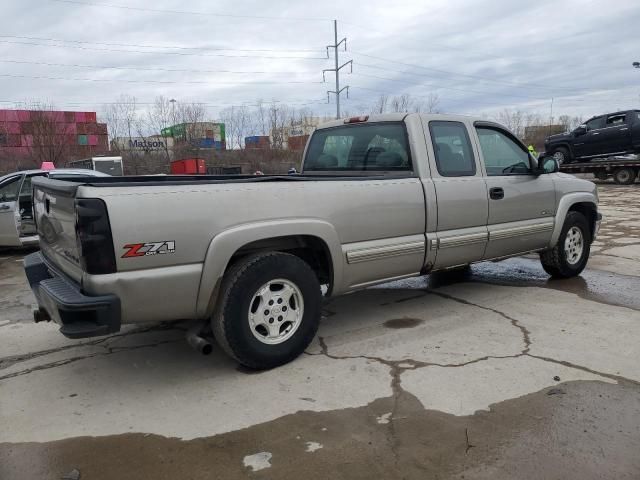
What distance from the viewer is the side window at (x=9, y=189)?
9.17 meters

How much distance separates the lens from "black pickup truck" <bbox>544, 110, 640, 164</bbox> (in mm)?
19812

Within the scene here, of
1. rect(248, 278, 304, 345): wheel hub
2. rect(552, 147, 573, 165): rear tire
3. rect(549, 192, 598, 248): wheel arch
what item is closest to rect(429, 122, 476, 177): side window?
rect(549, 192, 598, 248): wheel arch

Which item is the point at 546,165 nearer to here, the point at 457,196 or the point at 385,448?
the point at 457,196

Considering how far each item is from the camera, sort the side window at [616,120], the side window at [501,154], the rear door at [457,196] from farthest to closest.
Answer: the side window at [616,120]
the side window at [501,154]
the rear door at [457,196]

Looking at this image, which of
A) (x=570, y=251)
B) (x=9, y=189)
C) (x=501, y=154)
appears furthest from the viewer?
(x=9, y=189)

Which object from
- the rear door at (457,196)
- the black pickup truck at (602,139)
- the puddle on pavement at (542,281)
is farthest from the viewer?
the black pickup truck at (602,139)

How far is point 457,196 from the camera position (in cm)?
486

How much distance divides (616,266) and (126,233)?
6.52m

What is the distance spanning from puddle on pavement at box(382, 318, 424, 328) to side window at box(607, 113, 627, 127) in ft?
62.7

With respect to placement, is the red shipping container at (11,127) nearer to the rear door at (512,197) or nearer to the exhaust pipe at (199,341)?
the rear door at (512,197)

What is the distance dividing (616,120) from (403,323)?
19.5 metres

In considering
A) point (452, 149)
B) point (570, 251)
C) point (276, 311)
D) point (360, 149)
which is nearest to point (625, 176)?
point (570, 251)

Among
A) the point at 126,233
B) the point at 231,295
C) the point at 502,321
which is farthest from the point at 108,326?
the point at 502,321

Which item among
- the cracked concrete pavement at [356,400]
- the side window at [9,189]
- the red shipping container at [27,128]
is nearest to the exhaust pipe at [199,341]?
the cracked concrete pavement at [356,400]
